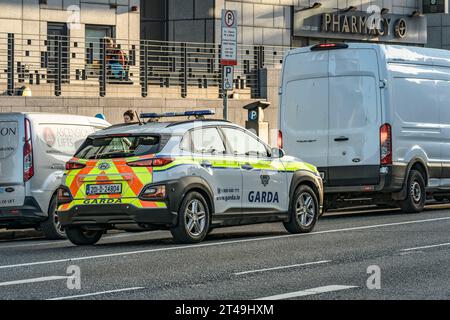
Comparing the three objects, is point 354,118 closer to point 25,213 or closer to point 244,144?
point 244,144

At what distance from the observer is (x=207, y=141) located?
15.5 metres

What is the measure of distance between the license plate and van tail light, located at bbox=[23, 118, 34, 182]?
2199mm

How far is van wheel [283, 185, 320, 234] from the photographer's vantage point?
54.1 ft

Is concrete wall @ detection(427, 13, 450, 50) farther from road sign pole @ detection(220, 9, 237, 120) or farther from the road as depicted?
the road

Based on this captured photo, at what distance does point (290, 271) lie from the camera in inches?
461

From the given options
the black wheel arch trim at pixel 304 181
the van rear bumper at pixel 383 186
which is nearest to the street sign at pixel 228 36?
the van rear bumper at pixel 383 186

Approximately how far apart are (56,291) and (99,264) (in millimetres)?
2363

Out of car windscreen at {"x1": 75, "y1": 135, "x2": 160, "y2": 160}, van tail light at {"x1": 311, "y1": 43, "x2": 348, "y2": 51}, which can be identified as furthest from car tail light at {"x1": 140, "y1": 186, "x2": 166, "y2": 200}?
van tail light at {"x1": 311, "y1": 43, "x2": 348, "y2": 51}

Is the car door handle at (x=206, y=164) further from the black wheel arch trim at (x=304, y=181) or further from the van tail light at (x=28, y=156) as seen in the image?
the van tail light at (x=28, y=156)

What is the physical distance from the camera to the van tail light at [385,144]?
19.9m

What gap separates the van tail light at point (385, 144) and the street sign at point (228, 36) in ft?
12.5

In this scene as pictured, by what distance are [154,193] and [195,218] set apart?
0.70m

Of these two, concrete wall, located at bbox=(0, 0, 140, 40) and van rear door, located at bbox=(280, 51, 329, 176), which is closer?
van rear door, located at bbox=(280, 51, 329, 176)
